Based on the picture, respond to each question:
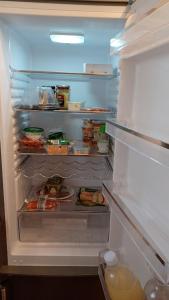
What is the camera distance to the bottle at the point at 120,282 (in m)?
0.78

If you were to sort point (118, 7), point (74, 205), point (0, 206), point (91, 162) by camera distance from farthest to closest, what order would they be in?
point (91, 162) < point (74, 205) < point (0, 206) < point (118, 7)

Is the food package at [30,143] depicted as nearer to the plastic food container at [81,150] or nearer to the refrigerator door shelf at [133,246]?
the plastic food container at [81,150]

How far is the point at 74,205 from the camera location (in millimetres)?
1485

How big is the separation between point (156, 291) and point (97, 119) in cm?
108

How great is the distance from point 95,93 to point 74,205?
74 cm

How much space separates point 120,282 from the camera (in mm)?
826

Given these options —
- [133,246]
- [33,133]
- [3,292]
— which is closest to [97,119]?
[33,133]

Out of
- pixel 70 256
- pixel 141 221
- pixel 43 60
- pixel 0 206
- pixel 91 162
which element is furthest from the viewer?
pixel 91 162

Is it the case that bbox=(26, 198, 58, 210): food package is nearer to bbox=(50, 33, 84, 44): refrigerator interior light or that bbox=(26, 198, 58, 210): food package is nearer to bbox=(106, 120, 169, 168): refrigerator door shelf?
bbox=(106, 120, 169, 168): refrigerator door shelf

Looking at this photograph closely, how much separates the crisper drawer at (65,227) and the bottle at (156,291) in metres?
0.69

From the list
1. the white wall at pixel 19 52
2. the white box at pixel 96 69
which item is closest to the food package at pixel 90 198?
the white box at pixel 96 69

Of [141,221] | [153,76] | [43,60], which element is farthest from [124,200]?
[43,60]

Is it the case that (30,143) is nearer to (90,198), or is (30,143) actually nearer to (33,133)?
(33,133)

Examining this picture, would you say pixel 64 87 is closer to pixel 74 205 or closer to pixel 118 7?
pixel 118 7
